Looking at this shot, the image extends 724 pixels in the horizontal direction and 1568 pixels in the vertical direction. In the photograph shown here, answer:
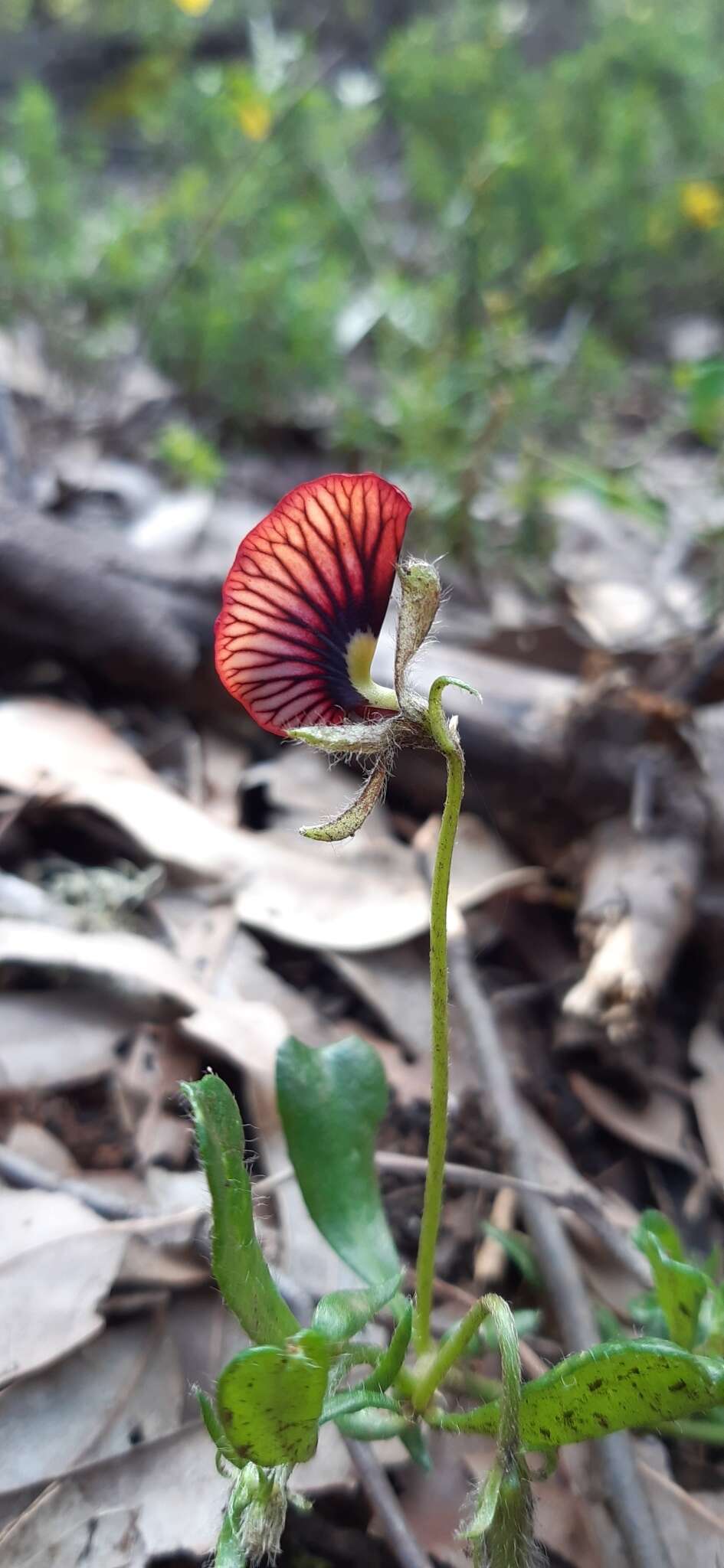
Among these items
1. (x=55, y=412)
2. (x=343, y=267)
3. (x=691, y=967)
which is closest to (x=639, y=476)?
(x=343, y=267)

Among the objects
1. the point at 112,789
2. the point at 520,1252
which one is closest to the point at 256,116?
the point at 112,789

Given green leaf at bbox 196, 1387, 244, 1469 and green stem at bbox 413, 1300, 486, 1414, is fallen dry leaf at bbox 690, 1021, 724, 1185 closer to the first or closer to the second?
green stem at bbox 413, 1300, 486, 1414

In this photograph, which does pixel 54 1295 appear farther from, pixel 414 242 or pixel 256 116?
pixel 414 242

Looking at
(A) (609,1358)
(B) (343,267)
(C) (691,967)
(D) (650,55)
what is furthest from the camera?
(D) (650,55)

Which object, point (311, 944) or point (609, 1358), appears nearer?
point (609, 1358)

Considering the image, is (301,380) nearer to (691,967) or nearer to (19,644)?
(19,644)

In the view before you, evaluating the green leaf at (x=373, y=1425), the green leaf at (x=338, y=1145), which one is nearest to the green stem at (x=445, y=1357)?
the green leaf at (x=373, y=1425)

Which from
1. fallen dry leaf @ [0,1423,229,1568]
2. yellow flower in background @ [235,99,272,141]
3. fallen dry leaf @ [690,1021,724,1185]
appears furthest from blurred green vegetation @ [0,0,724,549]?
fallen dry leaf @ [0,1423,229,1568]
